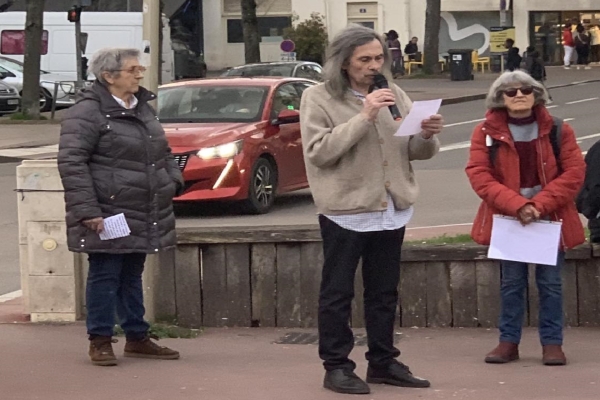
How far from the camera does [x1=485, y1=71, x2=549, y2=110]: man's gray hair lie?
6.25m

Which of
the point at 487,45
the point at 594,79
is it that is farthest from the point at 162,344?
the point at 487,45

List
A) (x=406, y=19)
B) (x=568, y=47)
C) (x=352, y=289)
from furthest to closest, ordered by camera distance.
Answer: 1. (x=406, y=19)
2. (x=568, y=47)
3. (x=352, y=289)

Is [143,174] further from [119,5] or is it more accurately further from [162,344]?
[119,5]

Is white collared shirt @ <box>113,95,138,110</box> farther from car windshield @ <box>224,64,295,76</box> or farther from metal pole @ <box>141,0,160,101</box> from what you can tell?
car windshield @ <box>224,64,295,76</box>

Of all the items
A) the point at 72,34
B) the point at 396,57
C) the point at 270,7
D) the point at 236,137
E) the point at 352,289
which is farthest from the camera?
the point at 270,7

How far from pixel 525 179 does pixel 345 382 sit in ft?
4.71

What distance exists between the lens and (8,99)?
29.6 meters

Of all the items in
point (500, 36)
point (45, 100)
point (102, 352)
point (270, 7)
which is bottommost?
point (102, 352)

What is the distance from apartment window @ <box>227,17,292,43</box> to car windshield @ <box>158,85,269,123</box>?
40487mm

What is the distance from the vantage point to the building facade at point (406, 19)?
5084cm

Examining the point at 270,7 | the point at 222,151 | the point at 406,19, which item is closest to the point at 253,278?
the point at 222,151

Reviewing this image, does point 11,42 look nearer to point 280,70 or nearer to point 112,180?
point 280,70

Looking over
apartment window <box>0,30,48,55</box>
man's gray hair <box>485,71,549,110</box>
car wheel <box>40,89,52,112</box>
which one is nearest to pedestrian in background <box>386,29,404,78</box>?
apartment window <box>0,30,48,55</box>

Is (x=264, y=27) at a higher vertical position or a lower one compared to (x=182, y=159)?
higher
